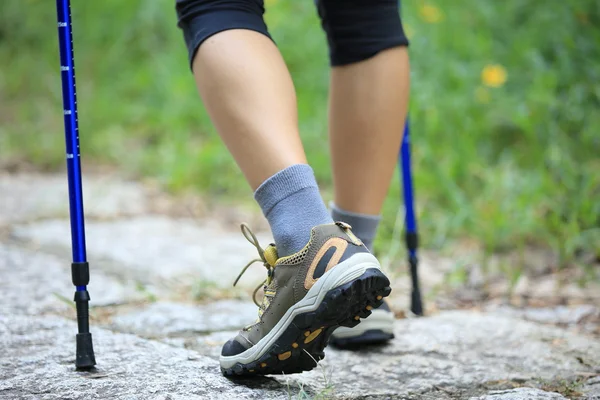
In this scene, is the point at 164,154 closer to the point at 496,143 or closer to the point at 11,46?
the point at 496,143

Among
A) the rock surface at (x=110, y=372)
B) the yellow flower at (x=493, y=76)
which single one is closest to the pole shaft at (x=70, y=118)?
the rock surface at (x=110, y=372)

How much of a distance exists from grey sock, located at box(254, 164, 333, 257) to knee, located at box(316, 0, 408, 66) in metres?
0.38

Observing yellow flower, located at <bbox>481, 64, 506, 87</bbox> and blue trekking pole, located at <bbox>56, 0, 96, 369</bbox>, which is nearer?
blue trekking pole, located at <bbox>56, 0, 96, 369</bbox>

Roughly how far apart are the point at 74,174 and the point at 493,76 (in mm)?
1931

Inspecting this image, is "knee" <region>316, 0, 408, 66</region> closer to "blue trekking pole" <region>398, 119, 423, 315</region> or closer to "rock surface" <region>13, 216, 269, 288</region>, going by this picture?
"blue trekking pole" <region>398, 119, 423, 315</region>

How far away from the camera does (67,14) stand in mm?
1098

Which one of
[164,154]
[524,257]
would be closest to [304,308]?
[524,257]

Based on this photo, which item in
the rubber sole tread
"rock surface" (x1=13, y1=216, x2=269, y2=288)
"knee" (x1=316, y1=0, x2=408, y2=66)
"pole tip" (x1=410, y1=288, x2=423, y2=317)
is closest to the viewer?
the rubber sole tread

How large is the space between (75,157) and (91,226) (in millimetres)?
1327

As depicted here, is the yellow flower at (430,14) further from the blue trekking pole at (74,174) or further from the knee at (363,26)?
the blue trekking pole at (74,174)

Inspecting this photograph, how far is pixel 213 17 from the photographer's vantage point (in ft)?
3.59

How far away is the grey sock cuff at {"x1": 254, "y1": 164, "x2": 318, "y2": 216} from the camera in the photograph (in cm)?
103

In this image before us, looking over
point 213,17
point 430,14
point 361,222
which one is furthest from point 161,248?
point 430,14

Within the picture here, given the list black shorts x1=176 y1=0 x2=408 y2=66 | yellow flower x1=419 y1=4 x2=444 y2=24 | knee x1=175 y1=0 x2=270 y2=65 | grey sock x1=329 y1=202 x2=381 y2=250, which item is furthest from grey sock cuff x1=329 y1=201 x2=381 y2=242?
yellow flower x1=419 y1=4 x2=444 y2=24
